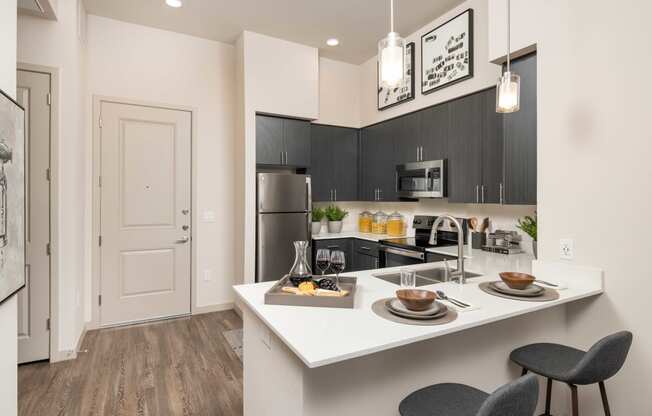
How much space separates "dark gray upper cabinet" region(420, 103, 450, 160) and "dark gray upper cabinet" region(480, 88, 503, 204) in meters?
0.44

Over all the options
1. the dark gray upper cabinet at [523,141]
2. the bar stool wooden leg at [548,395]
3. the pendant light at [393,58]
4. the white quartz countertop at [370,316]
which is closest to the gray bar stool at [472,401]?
the white quartz countertop at [370,316]

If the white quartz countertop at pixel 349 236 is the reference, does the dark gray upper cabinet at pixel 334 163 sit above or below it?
above

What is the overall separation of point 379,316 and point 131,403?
189 centimetres

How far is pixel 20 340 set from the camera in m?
2.73

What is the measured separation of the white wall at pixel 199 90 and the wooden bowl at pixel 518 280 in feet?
10.2

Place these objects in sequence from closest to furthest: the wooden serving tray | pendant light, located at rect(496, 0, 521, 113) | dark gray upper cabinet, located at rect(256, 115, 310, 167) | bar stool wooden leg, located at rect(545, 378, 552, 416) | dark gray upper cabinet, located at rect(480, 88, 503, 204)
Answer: the wooden serving tray < pendant light, located at rect(496, 0, 521, 113) < bar stool wooden leg, located at rect(545, 378, 552, 416) < dark gray upper cabinet, located at rect(480, 88, 503, 204) < dark gray upper cabinet, located at rect(256, 115, 310, 167)

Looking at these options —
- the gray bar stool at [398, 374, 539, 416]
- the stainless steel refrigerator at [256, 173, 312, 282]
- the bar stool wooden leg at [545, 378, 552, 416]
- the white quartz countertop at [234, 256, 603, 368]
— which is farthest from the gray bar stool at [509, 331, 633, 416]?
the stainless steel refrigerator at [256, 173, 312, 282]

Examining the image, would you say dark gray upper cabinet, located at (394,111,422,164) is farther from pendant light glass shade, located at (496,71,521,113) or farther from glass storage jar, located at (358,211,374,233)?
pendant light glass shade, located at (496,71,521,113)

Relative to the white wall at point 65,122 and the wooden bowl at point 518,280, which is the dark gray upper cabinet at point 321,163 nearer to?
the white wall at point 65,122

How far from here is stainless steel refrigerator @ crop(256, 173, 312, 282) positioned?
149 inches

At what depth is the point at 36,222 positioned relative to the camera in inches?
108

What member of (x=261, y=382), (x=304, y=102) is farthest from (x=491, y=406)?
(x=304, y=102)

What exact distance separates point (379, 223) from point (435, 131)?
4.64 feet

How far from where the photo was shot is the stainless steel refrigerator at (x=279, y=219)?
3.77 m
